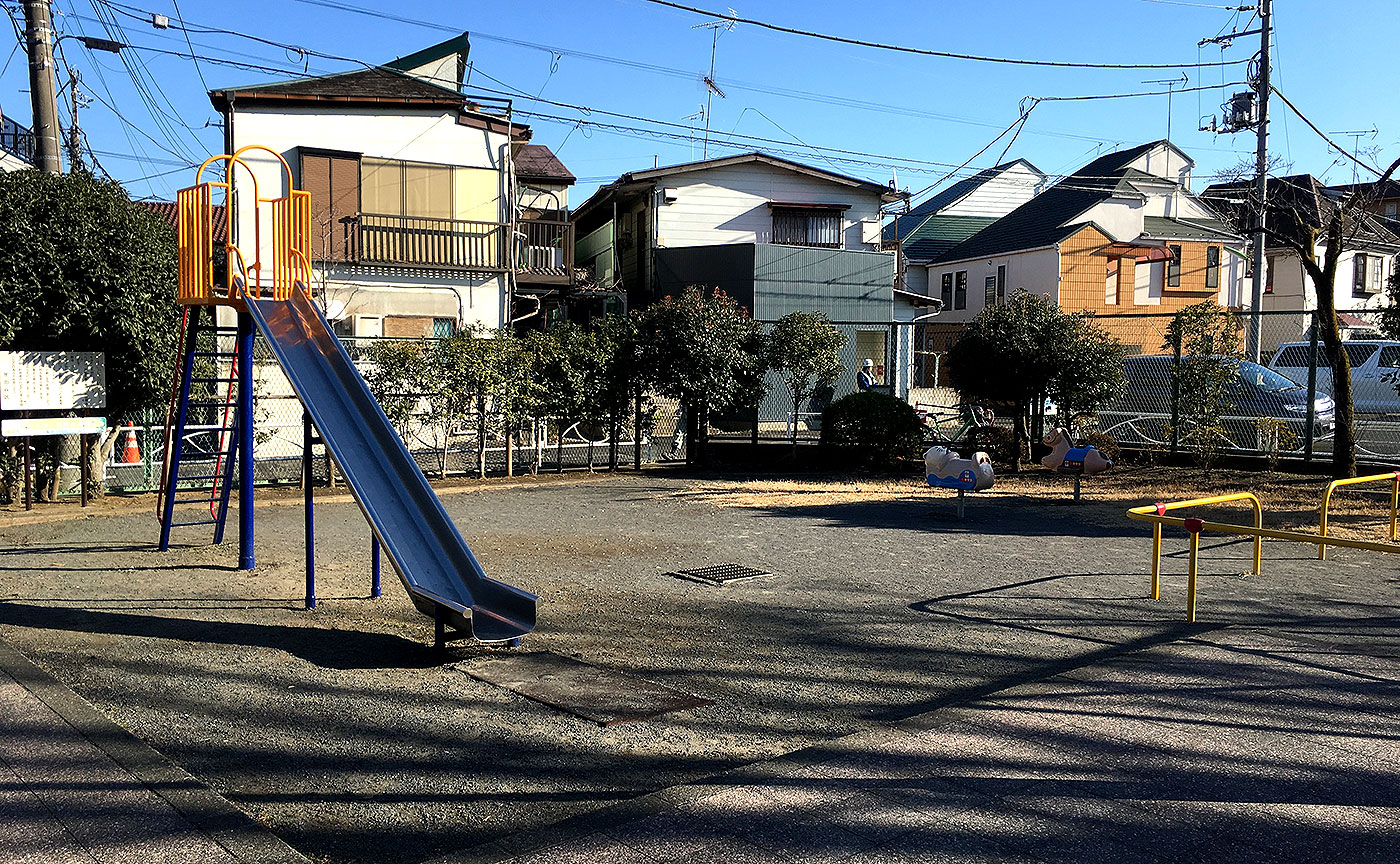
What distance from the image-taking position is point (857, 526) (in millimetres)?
10930

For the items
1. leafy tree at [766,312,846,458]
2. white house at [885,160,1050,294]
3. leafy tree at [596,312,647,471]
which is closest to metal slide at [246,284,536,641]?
leafy tree at [596,312,647,471]

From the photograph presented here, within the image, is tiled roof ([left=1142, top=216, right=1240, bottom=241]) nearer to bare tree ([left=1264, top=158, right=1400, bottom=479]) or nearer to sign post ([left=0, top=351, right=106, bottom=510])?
bare tree ([left=1264, top=158, right=1400, bottom=479])

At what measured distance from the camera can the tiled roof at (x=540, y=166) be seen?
1187 inches

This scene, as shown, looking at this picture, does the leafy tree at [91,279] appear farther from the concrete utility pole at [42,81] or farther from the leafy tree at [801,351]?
the leafy tree at [801,351]

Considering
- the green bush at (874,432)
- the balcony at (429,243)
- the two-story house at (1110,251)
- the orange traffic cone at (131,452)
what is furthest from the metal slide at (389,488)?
the two-story house at (1110,251)

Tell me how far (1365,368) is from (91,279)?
19585mm

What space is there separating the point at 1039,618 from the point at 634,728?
337 centimetres

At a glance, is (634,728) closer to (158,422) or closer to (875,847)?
(875,847)

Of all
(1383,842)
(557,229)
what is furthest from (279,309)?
(557,229)

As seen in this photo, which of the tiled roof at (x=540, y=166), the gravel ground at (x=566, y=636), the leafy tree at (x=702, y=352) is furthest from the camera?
Result: the tiled roof at (x=540, y=166)

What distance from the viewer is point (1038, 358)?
49.3 ft

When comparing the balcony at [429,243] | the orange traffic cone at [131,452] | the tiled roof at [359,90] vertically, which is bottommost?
the orange traffic cone at [131,452]

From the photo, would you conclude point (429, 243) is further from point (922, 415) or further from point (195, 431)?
point (195, 431)

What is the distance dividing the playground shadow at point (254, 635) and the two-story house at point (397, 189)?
45.3 feet
